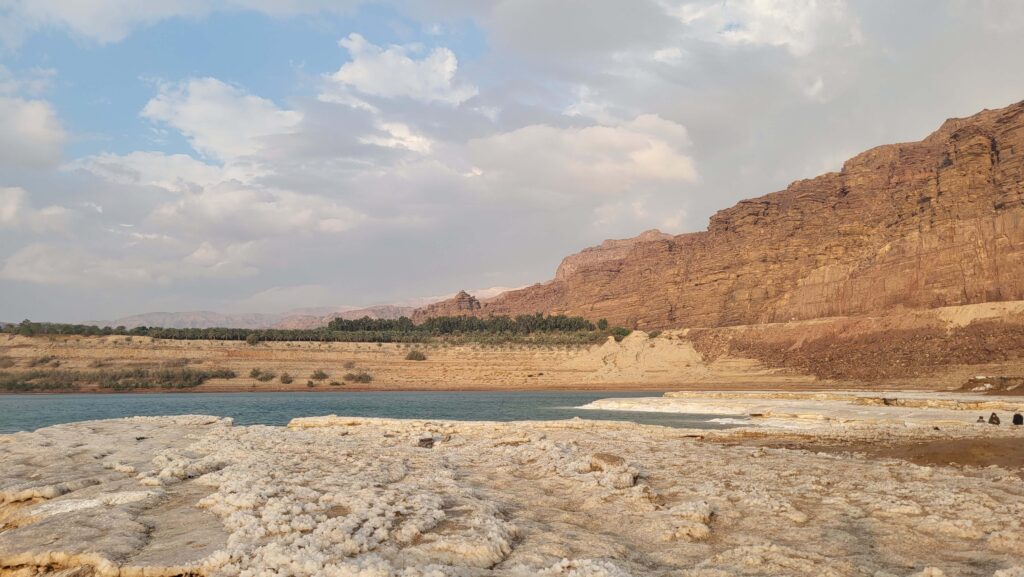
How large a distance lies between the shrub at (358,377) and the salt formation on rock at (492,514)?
5623 centimetres

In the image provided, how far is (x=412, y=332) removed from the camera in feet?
306

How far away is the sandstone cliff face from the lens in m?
57.5

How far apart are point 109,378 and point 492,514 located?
212 feet

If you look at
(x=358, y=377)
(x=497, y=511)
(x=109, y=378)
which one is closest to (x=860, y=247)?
(x=358, y=377)

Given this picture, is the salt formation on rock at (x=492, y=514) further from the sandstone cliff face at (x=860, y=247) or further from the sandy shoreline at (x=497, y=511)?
the sandstone cliff face at (x=860, y=247)

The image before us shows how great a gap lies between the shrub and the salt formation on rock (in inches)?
2214

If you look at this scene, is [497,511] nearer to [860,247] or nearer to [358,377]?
[358,377]

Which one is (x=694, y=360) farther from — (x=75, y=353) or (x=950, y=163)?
(x=75, y=353)

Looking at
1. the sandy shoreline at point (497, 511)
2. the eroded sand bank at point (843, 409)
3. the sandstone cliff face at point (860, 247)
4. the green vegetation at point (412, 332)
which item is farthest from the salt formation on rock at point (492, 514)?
the green vegetation at point (412, 332)

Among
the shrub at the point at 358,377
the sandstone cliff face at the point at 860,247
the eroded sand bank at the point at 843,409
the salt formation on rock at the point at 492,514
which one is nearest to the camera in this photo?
the salt formation on rock at the point at 492,514

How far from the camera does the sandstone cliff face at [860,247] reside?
5747 cm

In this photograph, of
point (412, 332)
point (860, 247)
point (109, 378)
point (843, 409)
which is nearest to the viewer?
point (843, 409)

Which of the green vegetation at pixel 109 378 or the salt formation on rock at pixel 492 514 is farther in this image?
the green vegetation at pixel 109 378

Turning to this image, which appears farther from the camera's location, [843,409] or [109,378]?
[109,378]
